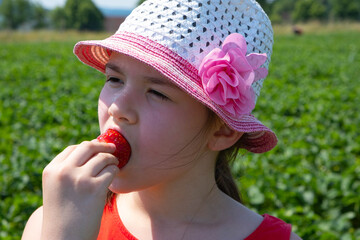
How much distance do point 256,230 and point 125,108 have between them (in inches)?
28.3

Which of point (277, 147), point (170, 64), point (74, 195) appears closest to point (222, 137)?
point (170, 64)

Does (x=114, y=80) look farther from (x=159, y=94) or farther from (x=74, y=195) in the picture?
(x=74, y=195)

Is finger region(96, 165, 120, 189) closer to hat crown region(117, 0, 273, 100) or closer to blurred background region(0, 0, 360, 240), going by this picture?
hat crown region(117, 0, 273, 100)

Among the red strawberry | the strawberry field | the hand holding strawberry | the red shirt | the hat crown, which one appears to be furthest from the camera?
the strawberry field

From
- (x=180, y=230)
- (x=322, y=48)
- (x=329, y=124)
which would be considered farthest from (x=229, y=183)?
(x=322, y=48)

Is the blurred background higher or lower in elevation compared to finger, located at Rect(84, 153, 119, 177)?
lower

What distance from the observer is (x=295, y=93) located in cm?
1007

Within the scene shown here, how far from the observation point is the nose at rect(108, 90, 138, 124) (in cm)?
151

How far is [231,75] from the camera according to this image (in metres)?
1.59

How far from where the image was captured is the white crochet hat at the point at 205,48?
156 cm

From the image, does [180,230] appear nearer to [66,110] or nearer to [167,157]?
[167,157]

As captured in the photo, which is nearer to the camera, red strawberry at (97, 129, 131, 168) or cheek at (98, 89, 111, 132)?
red strawberry at (97, 129, 131, 168)

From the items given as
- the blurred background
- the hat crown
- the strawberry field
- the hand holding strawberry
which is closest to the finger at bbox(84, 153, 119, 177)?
the hand holding strawberry

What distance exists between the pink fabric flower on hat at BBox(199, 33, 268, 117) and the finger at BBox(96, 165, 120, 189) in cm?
42
